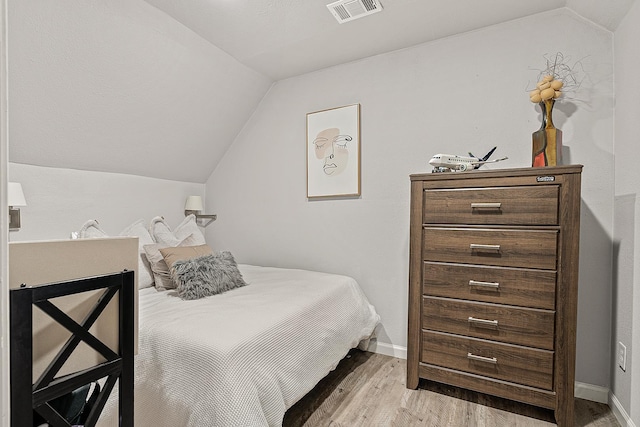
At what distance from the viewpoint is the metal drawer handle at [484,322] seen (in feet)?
6.34

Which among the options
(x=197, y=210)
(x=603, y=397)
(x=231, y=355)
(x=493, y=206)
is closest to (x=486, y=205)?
(x=493, y=206)

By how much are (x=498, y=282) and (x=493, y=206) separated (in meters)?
0.44

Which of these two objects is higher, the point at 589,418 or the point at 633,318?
the point at 633,318

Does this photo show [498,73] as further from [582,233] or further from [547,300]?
[547,300]

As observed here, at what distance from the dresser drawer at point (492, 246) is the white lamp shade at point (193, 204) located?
7.90 ft

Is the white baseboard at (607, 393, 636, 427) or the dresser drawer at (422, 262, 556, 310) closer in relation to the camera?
the white baseboard at (607, 393, 636, 427)

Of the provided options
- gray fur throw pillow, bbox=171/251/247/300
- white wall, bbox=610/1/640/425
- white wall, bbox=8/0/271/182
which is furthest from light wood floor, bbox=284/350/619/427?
white wall, bbox=8/0/271/182

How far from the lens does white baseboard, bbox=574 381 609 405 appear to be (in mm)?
2041

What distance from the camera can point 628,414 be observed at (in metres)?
1.73

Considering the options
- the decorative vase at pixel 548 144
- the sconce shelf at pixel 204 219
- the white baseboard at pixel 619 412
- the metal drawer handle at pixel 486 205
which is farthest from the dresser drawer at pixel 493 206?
the sconce shelf at pixel 204 219

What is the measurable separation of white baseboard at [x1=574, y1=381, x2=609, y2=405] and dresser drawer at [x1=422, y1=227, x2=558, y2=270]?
925 millimetres

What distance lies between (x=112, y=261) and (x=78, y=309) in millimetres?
165

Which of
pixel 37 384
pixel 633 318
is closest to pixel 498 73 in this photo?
pixel 633 318

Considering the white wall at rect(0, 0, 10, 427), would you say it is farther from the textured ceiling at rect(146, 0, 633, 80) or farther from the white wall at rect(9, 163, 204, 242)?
the white wall at rect(9, 163, 204, 242)
